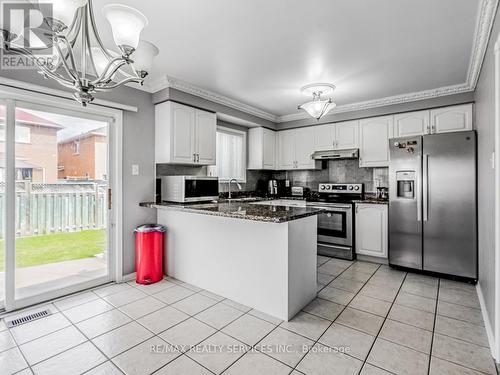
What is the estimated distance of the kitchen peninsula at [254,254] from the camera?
232cm

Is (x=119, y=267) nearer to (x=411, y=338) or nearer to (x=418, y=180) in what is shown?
(x=411, y=338)

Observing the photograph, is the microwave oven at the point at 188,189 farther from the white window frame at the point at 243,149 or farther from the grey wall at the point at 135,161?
the white window frame at the point at 243,149

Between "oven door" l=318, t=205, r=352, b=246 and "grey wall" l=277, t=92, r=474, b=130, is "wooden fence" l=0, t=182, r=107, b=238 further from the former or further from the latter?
"grey wall" l=277, t=92, r=474, b=130

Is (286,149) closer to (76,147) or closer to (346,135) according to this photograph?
(346,135)

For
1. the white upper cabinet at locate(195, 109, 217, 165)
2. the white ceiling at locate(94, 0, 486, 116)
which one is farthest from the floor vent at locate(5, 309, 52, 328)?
the white ceiling at locate(94, 0, 486, 116)

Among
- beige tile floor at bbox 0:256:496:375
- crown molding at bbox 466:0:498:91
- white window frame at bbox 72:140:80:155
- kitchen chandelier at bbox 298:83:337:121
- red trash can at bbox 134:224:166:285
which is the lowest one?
beige tile floor at bbox 0:256:496:375

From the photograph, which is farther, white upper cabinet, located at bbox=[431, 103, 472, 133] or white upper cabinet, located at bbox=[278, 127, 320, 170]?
white upper cabinet, located at bbox=[278, 127, 320, 170]

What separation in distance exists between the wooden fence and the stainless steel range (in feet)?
10.2

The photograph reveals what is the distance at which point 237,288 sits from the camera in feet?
8.73

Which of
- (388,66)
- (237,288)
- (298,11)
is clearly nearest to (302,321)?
(237,288)

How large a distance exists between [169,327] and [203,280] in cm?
80

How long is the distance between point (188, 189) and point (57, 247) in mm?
1518

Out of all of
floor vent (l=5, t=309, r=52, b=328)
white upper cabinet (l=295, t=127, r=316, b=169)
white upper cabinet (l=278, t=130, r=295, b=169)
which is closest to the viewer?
floor vent (l=5, t=309, r=52, b=328)

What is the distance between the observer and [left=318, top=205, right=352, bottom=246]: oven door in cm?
409
